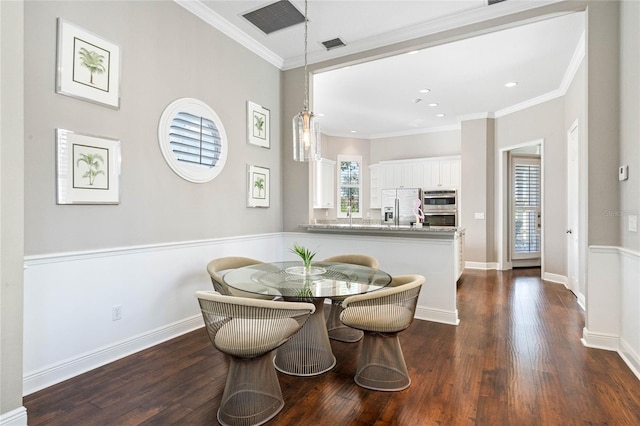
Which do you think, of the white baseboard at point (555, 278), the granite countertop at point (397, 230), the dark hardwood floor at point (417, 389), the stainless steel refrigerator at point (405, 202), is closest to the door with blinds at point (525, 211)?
the white baseboard at point (555, 278)

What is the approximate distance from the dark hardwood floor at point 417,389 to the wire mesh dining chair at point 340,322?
0.48ft

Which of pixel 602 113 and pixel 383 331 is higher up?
pixel 602 113

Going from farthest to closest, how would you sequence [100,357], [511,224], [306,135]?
1. [511,224]
2. [306,135]
3. [100,357]

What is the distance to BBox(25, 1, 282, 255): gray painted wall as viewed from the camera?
2.15 metres

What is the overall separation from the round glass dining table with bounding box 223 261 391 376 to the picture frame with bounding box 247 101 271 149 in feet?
6.05

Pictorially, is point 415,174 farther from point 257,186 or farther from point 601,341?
point 601,341

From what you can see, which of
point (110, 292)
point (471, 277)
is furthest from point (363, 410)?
point (471, 277)

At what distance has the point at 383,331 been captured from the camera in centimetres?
216

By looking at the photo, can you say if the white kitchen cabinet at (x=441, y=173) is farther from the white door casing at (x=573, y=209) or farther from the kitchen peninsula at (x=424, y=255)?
the kitchen peninsula at (x=424, y=255)

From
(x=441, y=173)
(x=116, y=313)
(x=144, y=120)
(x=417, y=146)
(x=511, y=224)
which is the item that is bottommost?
(x=116, y=313)

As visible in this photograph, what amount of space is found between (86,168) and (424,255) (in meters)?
3.15

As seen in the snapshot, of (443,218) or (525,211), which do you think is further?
(443,218)

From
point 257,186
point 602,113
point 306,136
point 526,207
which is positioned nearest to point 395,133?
point 526,207

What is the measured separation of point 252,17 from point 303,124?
1.51 metres
